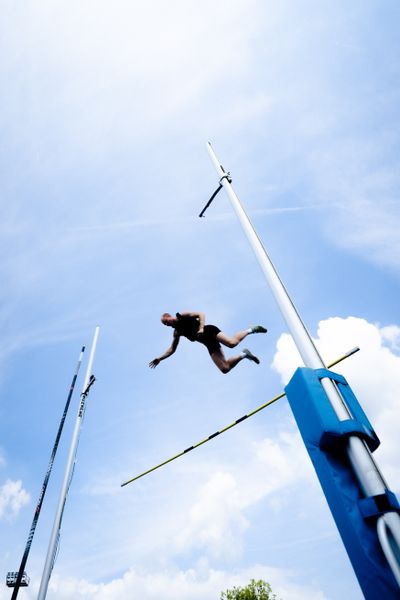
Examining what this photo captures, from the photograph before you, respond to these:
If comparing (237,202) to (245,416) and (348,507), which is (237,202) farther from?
(245,416)

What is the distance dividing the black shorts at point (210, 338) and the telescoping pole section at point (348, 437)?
305 centimetres

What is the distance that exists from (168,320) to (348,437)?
14.6ft

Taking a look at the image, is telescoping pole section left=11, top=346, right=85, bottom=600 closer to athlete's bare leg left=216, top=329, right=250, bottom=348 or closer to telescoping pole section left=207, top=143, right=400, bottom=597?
athlete's bare leg left=216, top=329, right=250, bottom=348

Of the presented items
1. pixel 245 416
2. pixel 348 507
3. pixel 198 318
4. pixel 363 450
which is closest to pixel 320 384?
pixel 363 450

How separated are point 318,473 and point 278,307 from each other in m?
1.13

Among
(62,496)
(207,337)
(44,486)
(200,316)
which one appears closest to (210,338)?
(207,337)

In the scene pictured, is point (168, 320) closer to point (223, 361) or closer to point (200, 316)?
point (200, 316)

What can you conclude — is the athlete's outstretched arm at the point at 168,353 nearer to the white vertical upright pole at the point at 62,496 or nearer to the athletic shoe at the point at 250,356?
the athletic shoe at the point at 250,356

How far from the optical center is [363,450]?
149 cm

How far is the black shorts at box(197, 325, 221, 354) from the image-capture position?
584cm

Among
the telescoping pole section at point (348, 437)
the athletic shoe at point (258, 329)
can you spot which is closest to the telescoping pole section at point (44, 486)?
the athletic shoe at point (258, 329)

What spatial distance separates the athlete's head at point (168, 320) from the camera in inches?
227

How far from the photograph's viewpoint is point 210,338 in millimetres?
5902

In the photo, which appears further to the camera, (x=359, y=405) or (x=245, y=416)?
(x=245, y=416)
